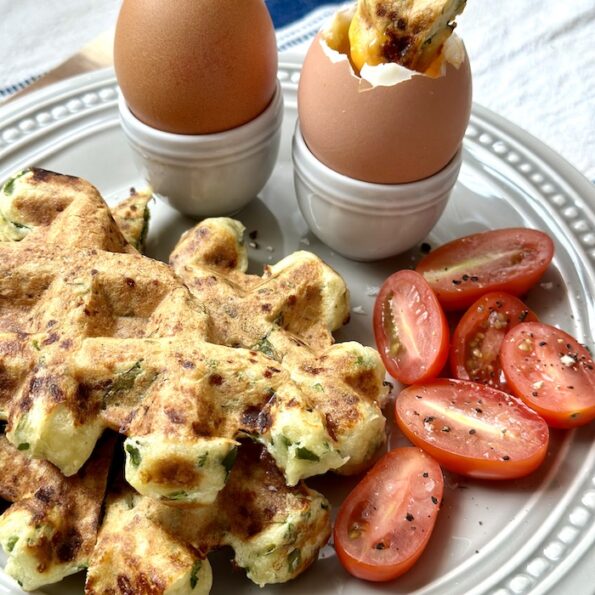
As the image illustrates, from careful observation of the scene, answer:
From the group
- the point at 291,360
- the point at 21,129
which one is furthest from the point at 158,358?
the point at 21,129

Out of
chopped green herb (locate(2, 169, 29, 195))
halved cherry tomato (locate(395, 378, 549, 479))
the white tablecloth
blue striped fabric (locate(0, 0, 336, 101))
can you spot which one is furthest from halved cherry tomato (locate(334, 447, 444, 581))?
blue striped fabric (locate(0, 0, 336, 101))

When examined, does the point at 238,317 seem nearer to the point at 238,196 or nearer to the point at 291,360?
the point at 291,360

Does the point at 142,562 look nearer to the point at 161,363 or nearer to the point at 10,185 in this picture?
the point at 161,363

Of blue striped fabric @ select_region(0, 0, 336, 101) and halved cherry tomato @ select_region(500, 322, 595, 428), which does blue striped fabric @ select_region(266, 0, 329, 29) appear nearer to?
blue striped fabric @ select_region(0, 0, 336, 101)

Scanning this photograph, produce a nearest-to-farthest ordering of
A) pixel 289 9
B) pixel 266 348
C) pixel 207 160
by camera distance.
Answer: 1. pixel 266 348
2. pixel 207 160
3. pixel 289 9

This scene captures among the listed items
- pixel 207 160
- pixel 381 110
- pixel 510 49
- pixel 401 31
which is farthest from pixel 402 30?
pixel 510 49

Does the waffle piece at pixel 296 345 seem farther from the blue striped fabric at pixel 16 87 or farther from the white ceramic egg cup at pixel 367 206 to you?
the blue striped fabric at pixel 16 87

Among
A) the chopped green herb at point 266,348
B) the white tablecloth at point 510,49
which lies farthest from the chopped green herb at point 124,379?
the white tablecloth at point 510,49
